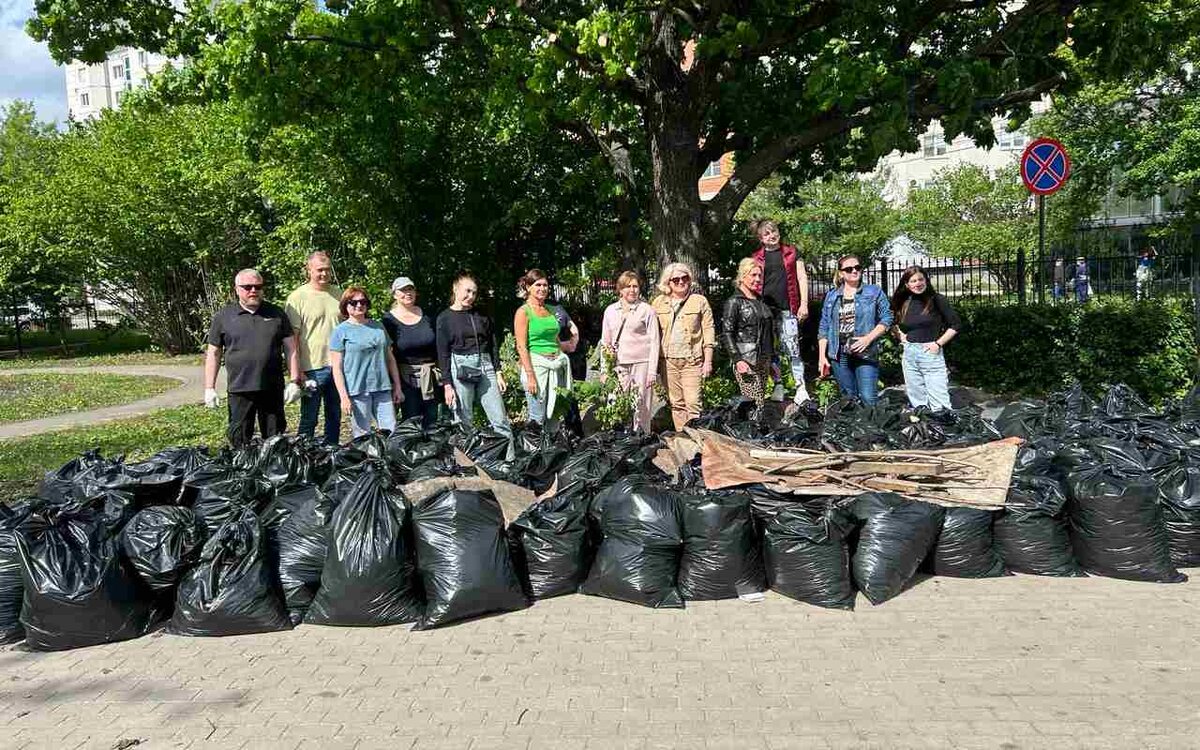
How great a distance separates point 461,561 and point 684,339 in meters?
3.31

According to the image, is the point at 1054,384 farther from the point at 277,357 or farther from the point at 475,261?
the point at 277,357

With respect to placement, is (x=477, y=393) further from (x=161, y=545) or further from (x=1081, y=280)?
(x=1081, y=280)

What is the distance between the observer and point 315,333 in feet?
22.3

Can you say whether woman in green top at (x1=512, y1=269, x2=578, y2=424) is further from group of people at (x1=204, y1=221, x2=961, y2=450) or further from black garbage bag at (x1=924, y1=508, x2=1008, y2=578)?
black garbage bag at (x1=924, y1=508, x2=1008, y2=578)

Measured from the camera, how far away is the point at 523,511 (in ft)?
15.7

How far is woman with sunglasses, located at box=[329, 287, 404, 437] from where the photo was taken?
6.50 meters

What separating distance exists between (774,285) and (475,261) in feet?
19.0

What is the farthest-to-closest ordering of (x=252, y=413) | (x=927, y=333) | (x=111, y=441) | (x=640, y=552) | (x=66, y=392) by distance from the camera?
(x=66, y=392), (x=111, y=441), (x=927, y=333), (x=252, y=413), (x=640, y=552)

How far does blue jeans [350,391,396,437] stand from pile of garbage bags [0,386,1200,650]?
1317 millimetres

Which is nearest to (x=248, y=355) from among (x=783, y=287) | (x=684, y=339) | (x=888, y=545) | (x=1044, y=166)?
(x=684, y=339)

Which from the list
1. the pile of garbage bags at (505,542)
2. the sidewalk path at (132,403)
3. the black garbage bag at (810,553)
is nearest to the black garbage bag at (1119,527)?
the pile of garbage bags at (505,542)

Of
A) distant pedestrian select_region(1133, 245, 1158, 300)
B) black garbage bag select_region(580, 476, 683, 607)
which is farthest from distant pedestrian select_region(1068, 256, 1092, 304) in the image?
black garbage bag select_region(580, 476, 683, 607)

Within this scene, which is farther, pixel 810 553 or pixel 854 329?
pixel 854 329

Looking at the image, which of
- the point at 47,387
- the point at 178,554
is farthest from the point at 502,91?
the point at 47,387
